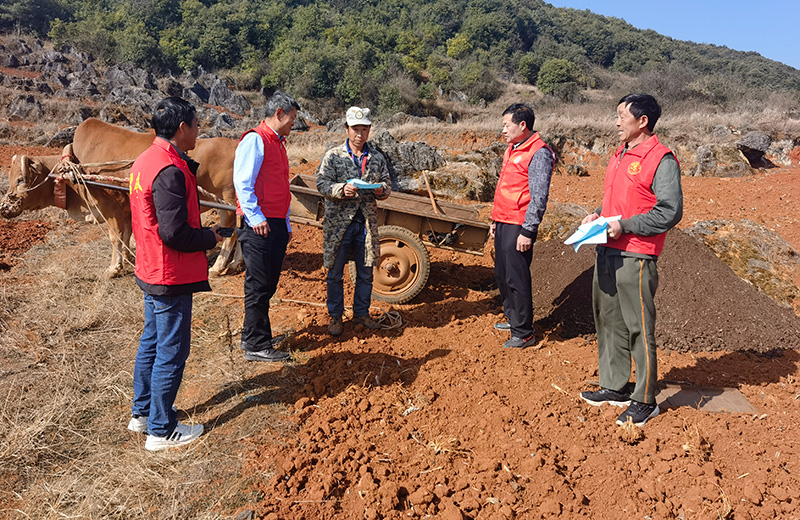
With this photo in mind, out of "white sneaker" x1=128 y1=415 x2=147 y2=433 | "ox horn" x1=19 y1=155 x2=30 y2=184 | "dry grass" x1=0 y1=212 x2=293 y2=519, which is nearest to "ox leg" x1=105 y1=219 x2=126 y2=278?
"dry grass" x1=0 y1=212 x2=293 y2=519

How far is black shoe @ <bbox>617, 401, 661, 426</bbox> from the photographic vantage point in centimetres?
308

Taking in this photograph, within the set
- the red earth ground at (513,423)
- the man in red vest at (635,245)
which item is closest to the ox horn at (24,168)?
the red earth ground at (513,423)

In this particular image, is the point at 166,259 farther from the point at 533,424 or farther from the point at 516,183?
the point at 516,183

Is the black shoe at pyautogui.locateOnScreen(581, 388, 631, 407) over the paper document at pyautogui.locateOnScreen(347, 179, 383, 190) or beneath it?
beneath

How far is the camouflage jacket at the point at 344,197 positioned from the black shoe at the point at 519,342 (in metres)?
1.42

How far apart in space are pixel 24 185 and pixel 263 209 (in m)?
3.74

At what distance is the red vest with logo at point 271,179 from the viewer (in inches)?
146

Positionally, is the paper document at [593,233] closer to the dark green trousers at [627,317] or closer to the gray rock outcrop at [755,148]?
the dark green trousers at [627,317]

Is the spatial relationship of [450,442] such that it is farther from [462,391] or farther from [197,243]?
[197,243]

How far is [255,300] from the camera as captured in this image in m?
3.93

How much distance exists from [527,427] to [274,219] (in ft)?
7.98

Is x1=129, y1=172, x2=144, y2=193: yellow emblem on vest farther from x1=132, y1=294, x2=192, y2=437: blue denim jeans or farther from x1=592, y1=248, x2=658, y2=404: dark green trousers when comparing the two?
x1=592, y1=248, x2=658, y2=404: dark green trousers

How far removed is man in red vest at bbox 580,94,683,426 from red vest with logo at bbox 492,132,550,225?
90 cm

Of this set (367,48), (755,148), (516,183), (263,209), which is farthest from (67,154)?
(367,48)
